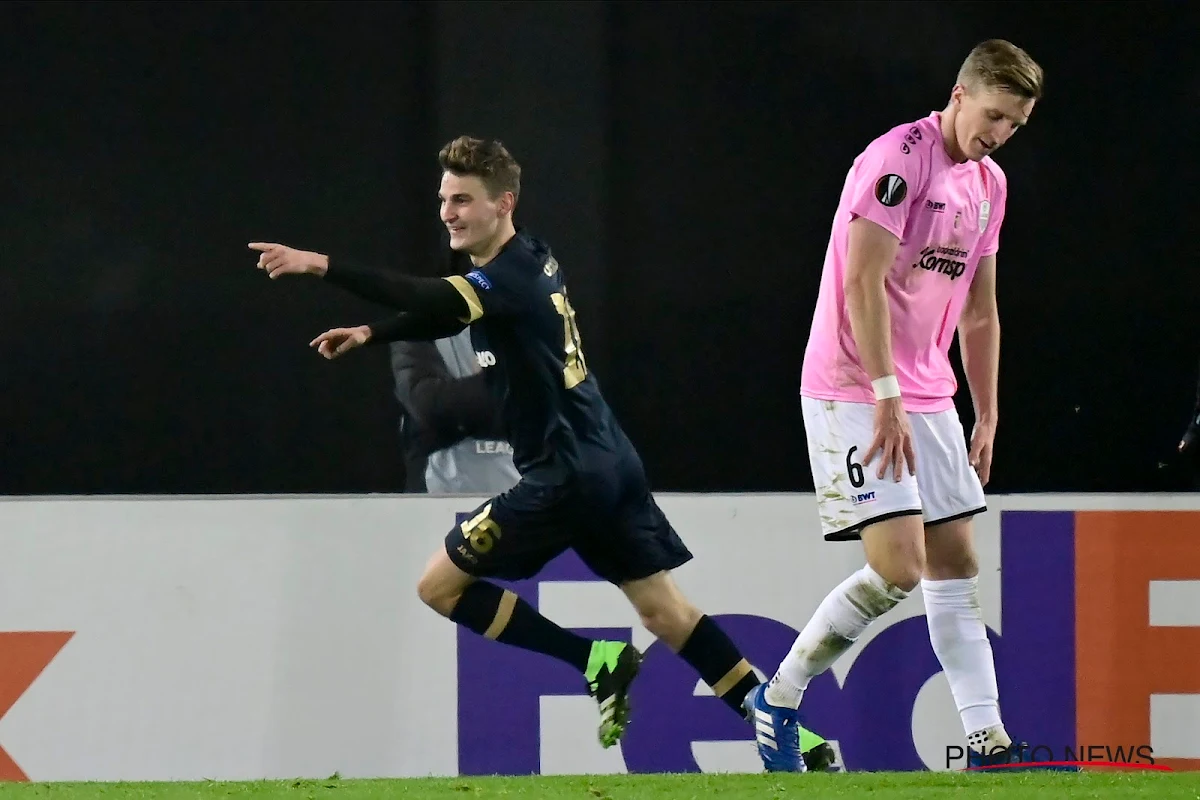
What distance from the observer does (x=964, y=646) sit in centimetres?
378

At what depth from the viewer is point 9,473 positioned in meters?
4.66

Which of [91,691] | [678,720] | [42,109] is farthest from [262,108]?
[678,720]

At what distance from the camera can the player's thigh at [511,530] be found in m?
3.91

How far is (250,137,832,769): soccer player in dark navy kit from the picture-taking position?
391cm

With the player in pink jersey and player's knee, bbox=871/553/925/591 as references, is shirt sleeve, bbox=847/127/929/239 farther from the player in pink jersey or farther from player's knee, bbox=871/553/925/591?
player's knee, bbox=871/553/925/591

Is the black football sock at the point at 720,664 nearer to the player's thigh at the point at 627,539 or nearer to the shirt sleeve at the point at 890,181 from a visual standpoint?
the player's thigh at the point at 627,539

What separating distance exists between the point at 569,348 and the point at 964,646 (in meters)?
1.22

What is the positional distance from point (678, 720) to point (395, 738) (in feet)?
2.61

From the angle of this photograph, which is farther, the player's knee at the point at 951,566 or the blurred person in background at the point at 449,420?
the blurred person in background at the point at 449,420

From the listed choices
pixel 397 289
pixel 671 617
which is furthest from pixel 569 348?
pixel 671 617

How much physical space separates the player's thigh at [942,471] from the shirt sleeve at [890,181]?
479 mm

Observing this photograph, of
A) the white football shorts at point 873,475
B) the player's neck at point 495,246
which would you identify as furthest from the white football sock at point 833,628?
the player's neck at point 495,246

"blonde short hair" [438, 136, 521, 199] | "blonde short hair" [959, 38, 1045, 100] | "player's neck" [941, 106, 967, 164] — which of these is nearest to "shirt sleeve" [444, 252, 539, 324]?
"blonde short hair" [438, 136, 521, 199]

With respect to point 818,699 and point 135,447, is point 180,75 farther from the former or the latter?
point 818,699
